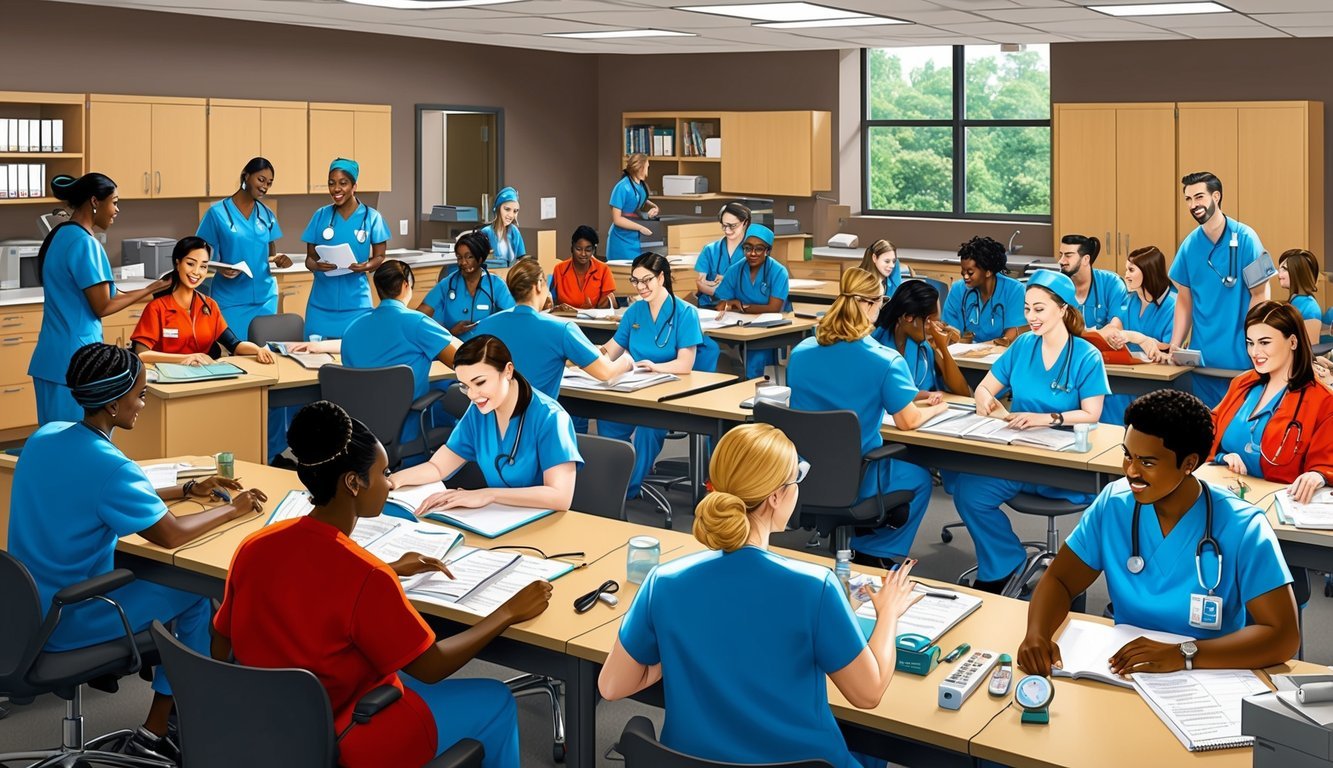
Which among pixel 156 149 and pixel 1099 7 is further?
pixel 156 149

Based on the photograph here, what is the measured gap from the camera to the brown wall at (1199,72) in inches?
393

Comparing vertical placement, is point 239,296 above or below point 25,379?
above

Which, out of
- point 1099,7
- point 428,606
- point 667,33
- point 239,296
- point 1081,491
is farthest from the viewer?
point 667,33

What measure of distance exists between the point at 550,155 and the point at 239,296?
17.9 feet

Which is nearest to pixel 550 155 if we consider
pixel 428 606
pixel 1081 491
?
pixel 1081 491

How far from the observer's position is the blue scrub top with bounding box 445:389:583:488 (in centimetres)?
431

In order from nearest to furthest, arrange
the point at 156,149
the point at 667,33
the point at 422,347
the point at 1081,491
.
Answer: the point at 1081,491 → the point at 422,347 → the point at 667,33 → the point at 156,149

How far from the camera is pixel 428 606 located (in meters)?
3.42

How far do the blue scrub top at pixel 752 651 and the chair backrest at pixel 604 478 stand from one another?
5.87ft

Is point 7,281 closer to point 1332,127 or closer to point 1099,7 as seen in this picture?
point 1099,7

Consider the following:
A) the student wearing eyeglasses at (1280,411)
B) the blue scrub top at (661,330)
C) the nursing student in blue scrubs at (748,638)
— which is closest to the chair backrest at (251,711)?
the nursing student in blue scrubs at (748,638)

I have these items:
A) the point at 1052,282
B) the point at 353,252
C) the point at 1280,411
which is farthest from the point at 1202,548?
the point at 353,252

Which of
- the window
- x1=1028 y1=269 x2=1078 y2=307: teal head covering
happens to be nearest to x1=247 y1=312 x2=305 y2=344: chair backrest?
x1=1028 y1=269 x2=1078 y2=307: teal head covering

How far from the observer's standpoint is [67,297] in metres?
6.22
